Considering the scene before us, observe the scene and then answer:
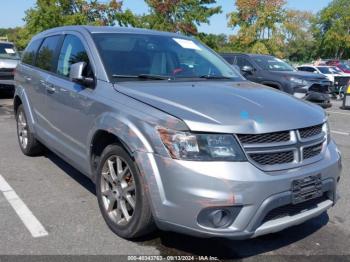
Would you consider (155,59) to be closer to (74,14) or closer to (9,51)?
(9,51)

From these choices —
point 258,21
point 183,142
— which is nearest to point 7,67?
point 183,142

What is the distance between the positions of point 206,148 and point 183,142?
0.53ft

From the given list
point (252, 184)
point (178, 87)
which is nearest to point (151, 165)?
point (252, 184)

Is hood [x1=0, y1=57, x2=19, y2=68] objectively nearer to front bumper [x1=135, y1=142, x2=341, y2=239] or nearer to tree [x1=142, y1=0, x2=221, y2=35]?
front bumper [x1=135, y1=142, x2=341, y2=239]

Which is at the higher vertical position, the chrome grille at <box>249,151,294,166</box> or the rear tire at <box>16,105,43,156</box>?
the chrome grille at <box>249,151,294,166</box>

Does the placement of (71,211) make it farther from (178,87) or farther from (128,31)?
(128,31)

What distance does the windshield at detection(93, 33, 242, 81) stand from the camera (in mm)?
4160

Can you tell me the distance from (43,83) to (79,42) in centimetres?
94

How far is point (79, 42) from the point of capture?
455 centimetres

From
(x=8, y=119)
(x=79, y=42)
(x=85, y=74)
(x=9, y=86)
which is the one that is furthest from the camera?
(x=9, y=86)

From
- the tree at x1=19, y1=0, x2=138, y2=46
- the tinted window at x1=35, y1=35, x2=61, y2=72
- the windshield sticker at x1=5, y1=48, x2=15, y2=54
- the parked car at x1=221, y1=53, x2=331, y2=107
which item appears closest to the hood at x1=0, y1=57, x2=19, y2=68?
the windshield sticker at x1=5, y1=48, x2=15, y2=54

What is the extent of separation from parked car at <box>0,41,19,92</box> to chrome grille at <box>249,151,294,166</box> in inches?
500

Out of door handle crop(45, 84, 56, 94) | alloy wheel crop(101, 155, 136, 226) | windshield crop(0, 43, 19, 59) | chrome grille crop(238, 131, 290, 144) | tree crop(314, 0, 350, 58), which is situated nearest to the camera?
chrome grille crop(238, 131, 290, 144)

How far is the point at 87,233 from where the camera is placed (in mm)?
3805
